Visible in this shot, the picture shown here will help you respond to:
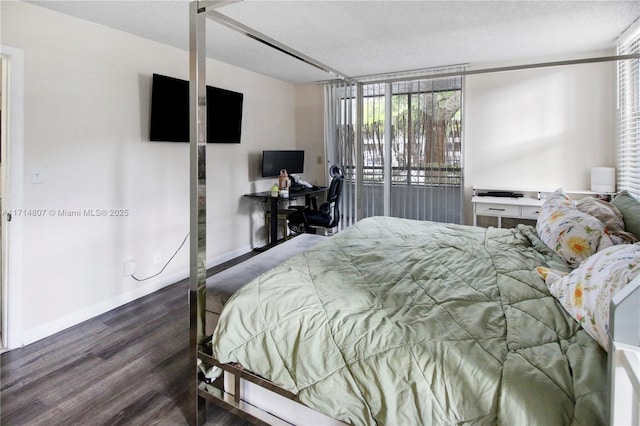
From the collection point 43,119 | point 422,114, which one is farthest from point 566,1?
point 43,119

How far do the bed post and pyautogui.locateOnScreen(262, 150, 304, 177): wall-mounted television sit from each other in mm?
3172

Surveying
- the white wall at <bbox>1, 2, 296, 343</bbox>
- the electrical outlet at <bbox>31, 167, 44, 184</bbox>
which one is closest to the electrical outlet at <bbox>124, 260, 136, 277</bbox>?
the white wall at <bbox>1, 2, 296, 343</bbox>

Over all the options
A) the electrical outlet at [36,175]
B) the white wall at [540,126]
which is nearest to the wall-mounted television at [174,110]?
the electrical outlet at [36,175]

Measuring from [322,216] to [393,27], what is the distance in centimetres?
237

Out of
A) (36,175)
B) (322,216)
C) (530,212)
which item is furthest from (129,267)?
(530,212)

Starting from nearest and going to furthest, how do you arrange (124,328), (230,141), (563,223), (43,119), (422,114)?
(563,223), (43,119), (124,328), (230,141), (422,114)

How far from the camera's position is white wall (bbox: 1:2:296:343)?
261 cm

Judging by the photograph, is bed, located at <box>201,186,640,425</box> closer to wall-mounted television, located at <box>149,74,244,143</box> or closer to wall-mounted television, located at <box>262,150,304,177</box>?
wall-mounted television, located at <box>149,74,244,143</box>

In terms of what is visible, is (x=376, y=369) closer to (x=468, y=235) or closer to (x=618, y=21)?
(x=468, y=235)

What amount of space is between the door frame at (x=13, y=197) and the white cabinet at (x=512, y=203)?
13.4 ft

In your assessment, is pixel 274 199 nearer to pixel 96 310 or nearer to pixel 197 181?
pixel 96 310

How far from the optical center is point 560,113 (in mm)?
4098

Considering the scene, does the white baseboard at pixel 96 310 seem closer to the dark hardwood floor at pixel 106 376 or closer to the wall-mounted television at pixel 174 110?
the dark hardwood floor at pixel 106 376

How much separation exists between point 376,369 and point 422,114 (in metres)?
4.05
